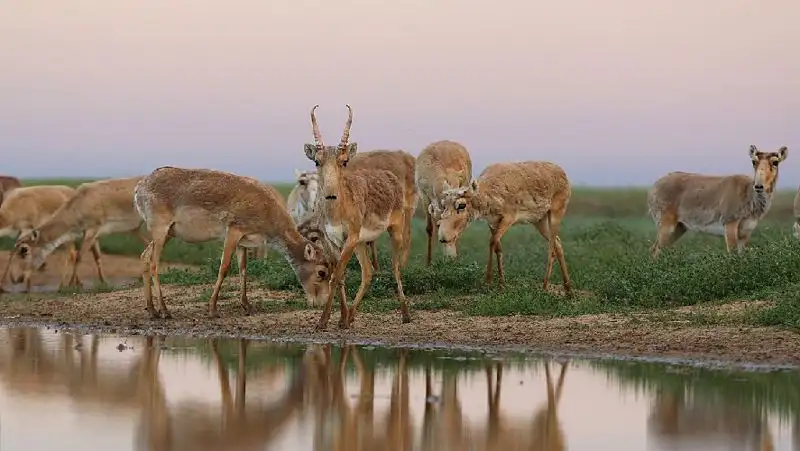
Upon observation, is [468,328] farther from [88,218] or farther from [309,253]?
[88,218]

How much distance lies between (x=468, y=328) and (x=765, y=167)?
935 centimetres

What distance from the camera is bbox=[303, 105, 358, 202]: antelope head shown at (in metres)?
15.2

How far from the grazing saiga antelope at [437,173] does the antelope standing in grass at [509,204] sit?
2.46 meters

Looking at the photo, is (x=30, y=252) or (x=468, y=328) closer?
(x=468, y=328)

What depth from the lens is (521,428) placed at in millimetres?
10164

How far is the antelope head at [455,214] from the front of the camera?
1892 centimetres

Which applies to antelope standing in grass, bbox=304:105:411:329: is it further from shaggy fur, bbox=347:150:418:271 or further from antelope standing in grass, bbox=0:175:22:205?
antelope standing in grass, bbox=0:175:22:205

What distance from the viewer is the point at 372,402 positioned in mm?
11273

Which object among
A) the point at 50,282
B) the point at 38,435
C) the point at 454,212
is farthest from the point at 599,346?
the point at 50,282

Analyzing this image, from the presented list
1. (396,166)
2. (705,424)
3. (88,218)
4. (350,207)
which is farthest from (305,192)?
(705,424)

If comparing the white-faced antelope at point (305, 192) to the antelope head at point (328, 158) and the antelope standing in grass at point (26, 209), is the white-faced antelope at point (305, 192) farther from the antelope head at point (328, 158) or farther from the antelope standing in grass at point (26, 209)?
the antelope head at point (328, 158)

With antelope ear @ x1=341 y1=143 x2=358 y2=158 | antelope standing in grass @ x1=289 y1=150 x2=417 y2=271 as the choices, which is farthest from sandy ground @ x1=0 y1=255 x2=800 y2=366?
antelope standing in grass @ x1=289 y1=150 x2=417 y2=271

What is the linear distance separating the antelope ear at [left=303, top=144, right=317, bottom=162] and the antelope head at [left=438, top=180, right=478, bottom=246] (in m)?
4.03

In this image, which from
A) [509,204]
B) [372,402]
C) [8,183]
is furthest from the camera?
[8,183]
